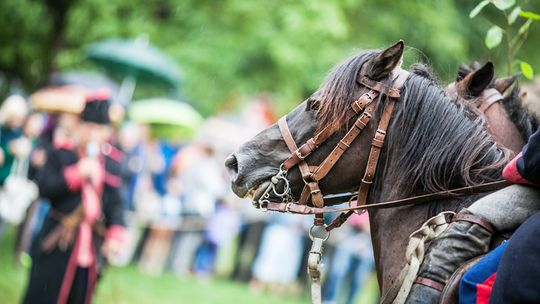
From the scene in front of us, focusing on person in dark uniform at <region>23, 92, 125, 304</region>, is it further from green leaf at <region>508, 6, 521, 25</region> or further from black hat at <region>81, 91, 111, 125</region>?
green leaf at <region>508, 6, 521, 25</region>

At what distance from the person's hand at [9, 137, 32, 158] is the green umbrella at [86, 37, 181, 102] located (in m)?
1.85

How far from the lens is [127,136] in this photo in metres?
12.6

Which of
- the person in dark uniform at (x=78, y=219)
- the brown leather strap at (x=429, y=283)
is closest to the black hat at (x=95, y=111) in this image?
the person in dark uniform at (x=78, y=219)

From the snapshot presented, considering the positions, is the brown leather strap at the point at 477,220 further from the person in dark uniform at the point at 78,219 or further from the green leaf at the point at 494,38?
the person in dark uniform at the point at 78,219

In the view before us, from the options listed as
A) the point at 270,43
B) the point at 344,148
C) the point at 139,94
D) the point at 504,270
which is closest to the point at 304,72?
the point at 270,43

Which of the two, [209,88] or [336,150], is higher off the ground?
[209,88]

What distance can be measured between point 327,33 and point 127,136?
3957 millimetres

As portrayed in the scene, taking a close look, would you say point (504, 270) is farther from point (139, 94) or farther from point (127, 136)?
point (139, 94)

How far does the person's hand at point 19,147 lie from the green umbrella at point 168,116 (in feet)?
7.96

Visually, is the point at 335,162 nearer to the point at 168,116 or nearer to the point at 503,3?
the point at 503,3

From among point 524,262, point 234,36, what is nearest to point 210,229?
point 234,36

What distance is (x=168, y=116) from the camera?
13969 millimetres

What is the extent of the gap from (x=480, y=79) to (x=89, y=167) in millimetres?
3719

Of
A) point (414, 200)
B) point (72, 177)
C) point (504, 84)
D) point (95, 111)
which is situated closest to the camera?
point (414, 200)
